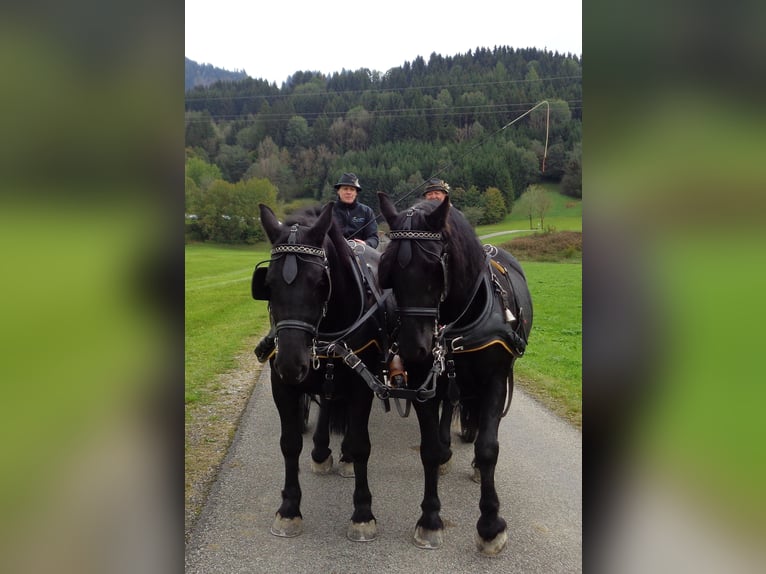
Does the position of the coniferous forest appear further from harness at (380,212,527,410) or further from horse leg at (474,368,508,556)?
horse leg at (474,368,508,556)

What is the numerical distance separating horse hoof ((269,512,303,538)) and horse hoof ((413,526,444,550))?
94 centimetres

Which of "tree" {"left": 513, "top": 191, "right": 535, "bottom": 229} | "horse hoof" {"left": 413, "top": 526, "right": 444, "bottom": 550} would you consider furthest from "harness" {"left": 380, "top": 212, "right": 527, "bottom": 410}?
"tree" {"left": 513, "top": 191, "right": 535, "bottom": 229}

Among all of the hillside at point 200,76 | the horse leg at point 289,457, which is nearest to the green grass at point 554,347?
the horse leg at point 289,457

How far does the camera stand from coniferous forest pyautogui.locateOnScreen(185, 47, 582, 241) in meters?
36.3

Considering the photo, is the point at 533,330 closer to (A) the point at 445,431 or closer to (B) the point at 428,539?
(A) the point at 445,431

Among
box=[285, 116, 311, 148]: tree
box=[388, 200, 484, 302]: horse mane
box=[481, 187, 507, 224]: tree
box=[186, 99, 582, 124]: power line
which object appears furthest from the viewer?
box=[285, 116, 311, 148]: tree

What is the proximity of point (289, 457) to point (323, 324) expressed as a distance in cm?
116

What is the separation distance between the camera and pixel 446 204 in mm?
3447

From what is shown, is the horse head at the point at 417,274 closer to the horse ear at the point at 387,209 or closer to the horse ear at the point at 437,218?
the horse ear at the point at 437,218

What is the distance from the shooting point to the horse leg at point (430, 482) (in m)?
3.93
